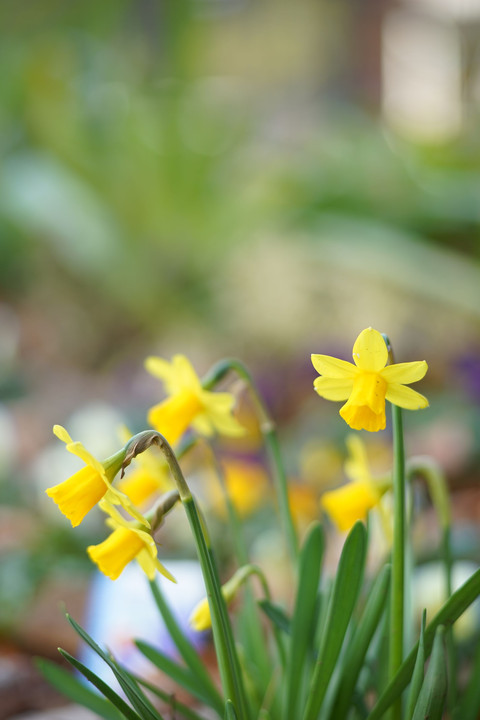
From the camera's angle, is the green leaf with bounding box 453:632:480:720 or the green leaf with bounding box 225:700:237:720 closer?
the green leaf with bounding box 225:700:237:720

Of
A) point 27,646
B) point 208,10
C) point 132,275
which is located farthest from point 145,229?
point 208,10

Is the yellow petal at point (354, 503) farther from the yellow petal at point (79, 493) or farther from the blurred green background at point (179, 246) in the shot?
the blurred green background at point (179, 246)

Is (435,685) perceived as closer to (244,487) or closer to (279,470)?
(279,470)

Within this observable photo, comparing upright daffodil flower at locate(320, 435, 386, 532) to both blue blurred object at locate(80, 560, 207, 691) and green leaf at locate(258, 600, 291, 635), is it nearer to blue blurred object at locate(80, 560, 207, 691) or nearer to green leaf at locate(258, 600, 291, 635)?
green leaf at locate(258, 600, 291, 635)

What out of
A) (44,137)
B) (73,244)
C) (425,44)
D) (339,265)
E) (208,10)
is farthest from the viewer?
(425,44)

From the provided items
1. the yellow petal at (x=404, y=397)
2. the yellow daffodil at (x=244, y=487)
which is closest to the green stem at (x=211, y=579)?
the yellow petal at (x=404, y=397)

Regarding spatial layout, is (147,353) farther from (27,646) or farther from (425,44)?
(425,44)

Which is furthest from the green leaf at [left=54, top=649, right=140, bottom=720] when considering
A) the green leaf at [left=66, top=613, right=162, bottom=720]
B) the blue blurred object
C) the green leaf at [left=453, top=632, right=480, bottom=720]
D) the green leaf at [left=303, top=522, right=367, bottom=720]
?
the blue blurred object
